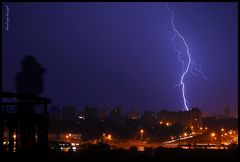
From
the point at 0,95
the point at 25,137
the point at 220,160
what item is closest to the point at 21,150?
the point at 25,137

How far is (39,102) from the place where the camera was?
13359 millimetres

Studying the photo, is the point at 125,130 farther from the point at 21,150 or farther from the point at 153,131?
the point at 21,150

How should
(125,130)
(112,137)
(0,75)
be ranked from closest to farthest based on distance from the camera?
(0,75)
(112,137)
(125,130)

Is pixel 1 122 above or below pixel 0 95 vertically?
below

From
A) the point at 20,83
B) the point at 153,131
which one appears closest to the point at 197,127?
the point at 153,131

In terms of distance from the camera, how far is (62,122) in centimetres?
4497

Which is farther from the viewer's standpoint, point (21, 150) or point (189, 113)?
point (189, 113)

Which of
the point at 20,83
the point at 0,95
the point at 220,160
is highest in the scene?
the point at 20,83

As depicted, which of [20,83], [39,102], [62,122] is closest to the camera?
[39,102]

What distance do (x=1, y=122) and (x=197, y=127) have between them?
7186 centimetres

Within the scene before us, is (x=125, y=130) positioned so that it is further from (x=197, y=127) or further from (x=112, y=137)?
(x=197, y=127)

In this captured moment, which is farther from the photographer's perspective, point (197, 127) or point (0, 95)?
point (197, 127)

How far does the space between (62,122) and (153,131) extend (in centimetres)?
1649

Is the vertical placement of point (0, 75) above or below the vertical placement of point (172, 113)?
below
